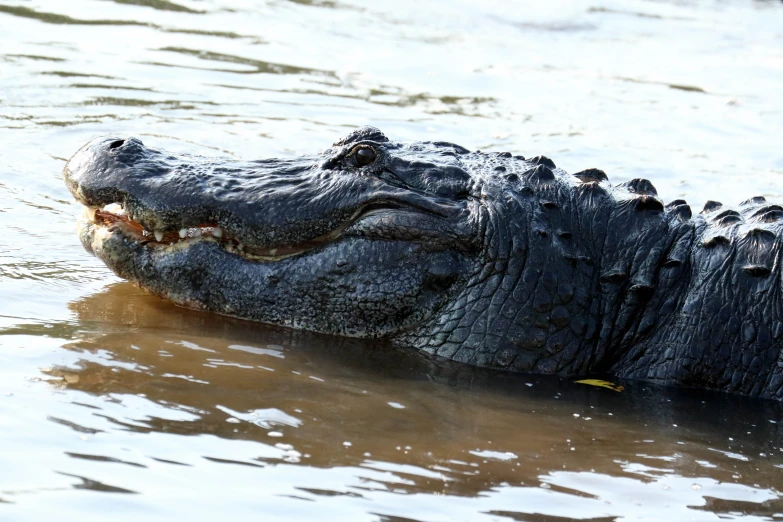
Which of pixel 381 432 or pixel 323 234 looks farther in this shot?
pixel 323 234

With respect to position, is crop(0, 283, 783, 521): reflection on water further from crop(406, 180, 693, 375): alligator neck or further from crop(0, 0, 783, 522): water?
crop(406, 180, 693, 375): alligator neck

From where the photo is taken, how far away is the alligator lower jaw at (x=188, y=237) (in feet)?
17.0

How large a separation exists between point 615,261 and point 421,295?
944mm

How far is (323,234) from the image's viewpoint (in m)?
5.13

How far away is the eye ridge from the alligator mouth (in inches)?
9.3

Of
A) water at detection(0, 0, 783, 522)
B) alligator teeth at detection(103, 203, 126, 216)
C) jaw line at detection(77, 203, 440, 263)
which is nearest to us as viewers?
water at detection(0, 0, 783, 522)

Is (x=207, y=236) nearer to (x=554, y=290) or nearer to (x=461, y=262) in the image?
(x=461, y=262)

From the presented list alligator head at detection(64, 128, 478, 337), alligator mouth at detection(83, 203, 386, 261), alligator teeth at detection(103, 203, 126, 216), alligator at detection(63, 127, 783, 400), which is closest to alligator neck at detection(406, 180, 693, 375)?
alligator at detection(63, 127, 783, 400)

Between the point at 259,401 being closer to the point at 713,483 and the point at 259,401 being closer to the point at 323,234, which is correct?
the point at 323,234

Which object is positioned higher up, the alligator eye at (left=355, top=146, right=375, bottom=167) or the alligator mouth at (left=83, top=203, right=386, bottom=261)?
the alligator eye at (left=355, top=146, right=375, bottom=167)

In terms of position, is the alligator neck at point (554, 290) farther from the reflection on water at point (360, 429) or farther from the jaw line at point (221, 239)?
the jaw line at point (221, 239)

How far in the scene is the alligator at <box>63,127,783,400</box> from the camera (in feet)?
16.6

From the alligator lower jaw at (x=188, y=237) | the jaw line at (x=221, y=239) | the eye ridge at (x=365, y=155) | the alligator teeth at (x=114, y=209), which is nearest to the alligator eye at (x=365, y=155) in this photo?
the eye ridge at (x=365, y=155)

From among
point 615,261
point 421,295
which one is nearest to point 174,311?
point 421,295
